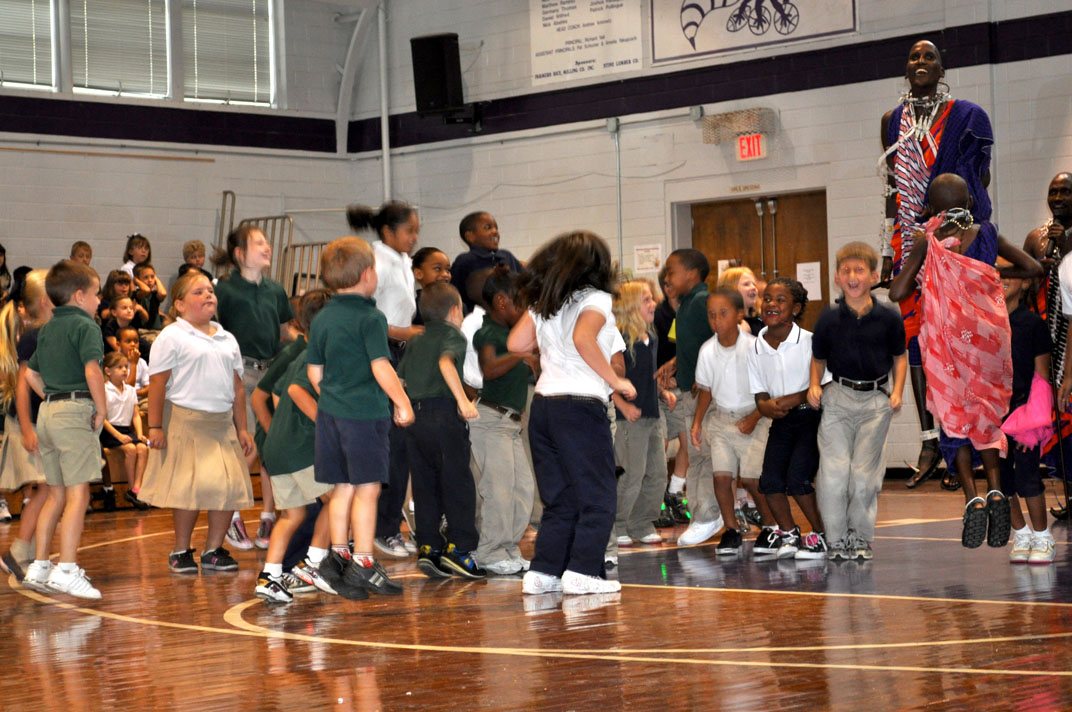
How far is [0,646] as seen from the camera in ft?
16.0

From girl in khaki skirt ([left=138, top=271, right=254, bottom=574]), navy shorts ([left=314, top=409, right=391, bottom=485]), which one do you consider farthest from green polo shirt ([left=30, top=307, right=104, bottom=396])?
navy shorts ([left=314, top=409, right=391, bottom=485])

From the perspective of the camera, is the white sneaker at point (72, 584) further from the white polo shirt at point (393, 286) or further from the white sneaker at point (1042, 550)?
the white sneaker at point (1042, 550)

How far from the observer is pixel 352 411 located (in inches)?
220

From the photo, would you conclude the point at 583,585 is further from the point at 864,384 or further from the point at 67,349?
the point at 67,349

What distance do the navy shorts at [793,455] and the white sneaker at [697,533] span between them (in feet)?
2.54

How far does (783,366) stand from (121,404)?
6538 mm

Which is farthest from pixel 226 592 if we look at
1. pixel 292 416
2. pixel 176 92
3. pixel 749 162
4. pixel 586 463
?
pixel 176 92

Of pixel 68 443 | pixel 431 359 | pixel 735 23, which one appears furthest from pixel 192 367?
pixel 735 23

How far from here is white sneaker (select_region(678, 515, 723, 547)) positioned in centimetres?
739

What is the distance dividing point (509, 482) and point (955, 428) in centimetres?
205

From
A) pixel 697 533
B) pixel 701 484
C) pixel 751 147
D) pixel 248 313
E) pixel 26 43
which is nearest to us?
pixel 697 533

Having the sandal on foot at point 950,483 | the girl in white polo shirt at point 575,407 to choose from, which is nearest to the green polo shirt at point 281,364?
the girl in white polo shirt at point 575,407

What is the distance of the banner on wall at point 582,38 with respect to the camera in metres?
13.5

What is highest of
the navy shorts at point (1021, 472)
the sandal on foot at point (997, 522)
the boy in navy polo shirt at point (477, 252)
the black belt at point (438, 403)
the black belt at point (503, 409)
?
the boy in navy polo shirt at point (477, 252)
